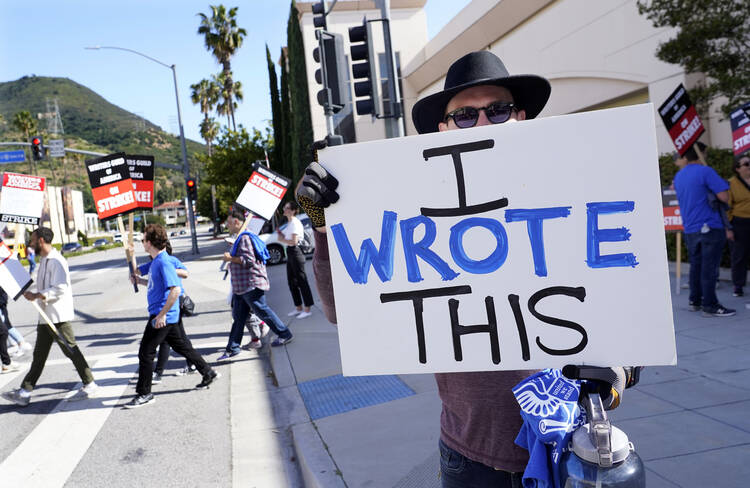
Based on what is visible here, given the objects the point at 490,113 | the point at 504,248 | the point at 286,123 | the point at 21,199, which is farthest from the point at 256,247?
the point at 286,123

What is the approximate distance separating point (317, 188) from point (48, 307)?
5.64m

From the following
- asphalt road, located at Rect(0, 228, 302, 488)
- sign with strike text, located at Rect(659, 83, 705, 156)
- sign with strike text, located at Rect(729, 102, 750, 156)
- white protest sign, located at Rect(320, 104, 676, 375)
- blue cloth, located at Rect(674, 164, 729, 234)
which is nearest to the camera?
white protest sign, located at Rect(320, 104, 676, 375)

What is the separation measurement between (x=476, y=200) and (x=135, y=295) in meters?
14.7

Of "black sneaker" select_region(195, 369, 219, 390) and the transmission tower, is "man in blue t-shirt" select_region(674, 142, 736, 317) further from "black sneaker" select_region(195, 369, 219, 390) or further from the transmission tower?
the transmission tower

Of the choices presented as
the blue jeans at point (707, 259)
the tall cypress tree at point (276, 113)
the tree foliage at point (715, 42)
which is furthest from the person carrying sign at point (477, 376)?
the tall cypress tree at point (276, 113)

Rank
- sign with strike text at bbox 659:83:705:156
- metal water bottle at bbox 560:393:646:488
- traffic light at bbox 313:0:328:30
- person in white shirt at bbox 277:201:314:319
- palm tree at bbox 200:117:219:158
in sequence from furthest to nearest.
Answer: palm tree at bbox 200:117:219:158 → traffic light at bbox 313:0:328:30 → person in white shirt at bbox 277:201:314:319 → sign with strike text at bbox 659:83:705:156 → metal water bottle at bbox 560:393:646:488

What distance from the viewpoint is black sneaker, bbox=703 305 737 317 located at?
20.8ft

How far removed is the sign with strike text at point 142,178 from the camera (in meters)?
7.21

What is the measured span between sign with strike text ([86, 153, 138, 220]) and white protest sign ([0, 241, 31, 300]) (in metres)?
1.15

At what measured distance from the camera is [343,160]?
1692mm

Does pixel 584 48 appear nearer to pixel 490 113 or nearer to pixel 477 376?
pixel 490 113

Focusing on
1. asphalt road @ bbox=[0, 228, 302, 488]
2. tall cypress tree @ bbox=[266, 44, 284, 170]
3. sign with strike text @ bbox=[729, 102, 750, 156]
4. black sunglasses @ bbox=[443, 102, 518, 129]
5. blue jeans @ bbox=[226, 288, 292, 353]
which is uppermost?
tall cypress tree @ bbox=[266, 44, 284, 170]

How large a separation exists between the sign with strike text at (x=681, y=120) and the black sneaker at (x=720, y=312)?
6.18 ft

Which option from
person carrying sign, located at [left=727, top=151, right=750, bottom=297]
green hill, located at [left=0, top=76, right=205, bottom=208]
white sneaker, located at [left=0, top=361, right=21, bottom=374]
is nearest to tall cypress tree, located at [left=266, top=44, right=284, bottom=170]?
white sneaker, located at [left=0, top=361, right=21, bottom=374]
